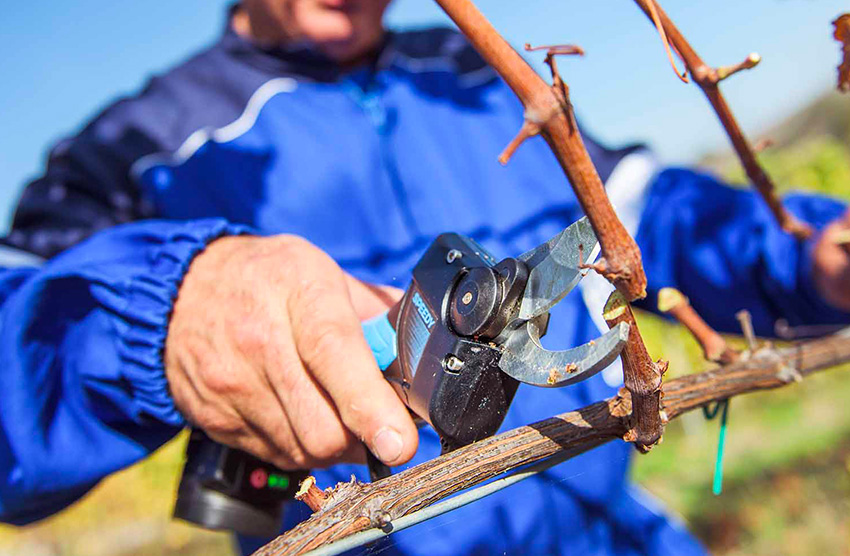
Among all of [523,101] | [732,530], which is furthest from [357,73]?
[732,530]

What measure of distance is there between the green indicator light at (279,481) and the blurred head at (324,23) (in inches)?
44.4

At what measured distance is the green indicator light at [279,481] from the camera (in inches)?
39.7

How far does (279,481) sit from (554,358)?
1.93 feet

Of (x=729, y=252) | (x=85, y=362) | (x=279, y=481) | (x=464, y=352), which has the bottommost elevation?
(x=729, y=252)

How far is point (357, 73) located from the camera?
1.71 m

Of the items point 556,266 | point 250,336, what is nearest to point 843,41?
point 556,266

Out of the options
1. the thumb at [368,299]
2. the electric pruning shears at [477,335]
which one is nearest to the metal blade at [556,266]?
the electric pruning shears at [477,335]

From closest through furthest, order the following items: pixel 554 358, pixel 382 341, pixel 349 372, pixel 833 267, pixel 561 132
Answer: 1. pixel 561 132
2. pixel 554 358
3. pixel 349 372
4. pixel 382 341
5. pixel 833 267

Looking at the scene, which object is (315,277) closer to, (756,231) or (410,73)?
(410,73)

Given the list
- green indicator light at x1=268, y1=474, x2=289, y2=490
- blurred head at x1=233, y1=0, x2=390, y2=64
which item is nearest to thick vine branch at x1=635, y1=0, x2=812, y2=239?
green indicator light at x1=268, y1=474, x2=289, y2=490

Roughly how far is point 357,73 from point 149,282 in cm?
97

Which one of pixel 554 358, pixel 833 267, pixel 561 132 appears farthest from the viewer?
pixel 833 267

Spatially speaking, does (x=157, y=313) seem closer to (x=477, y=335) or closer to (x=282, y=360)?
(x=282, y=360)

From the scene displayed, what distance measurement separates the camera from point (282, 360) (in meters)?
0.77
